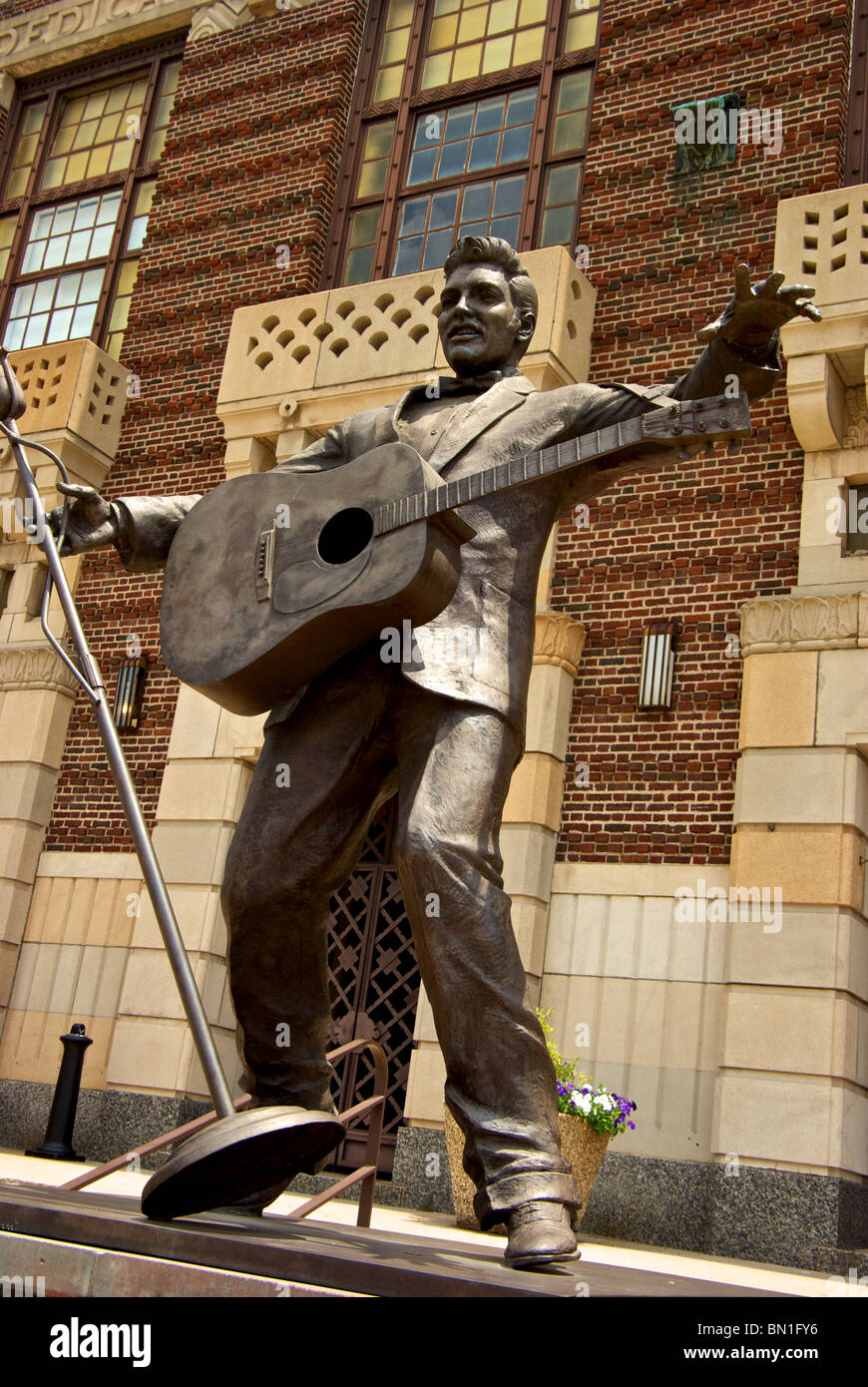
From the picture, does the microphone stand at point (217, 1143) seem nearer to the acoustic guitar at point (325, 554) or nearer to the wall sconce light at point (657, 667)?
the acoustic guitar at point (325, 554)

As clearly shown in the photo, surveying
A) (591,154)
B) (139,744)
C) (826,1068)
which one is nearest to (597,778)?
(826,1068)

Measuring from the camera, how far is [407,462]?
345 centimetres

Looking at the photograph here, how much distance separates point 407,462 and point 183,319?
11.1m

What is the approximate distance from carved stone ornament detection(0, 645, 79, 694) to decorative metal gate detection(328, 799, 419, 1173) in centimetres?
373

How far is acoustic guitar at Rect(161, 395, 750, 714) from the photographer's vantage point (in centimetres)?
332

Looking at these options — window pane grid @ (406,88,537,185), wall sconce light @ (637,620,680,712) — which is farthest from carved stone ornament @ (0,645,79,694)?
window pane grid @ (406,88,537,185)

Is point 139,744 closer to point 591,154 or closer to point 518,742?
point 591,154

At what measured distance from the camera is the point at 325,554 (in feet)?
11.8

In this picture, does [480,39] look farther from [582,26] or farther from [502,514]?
[502,514]

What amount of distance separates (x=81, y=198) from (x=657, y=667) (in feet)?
33.5

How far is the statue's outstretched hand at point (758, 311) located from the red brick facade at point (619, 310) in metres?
6.21

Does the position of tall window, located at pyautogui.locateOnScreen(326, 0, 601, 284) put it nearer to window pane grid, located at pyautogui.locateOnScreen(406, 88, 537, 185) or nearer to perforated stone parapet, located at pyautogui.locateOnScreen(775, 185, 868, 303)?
window pane grid, located at pyautogui.locateOnScreen(406, 88, 537, 185)

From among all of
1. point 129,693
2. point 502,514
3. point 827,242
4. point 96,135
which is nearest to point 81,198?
point 96,135

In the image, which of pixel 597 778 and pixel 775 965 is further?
pixel 597 778
